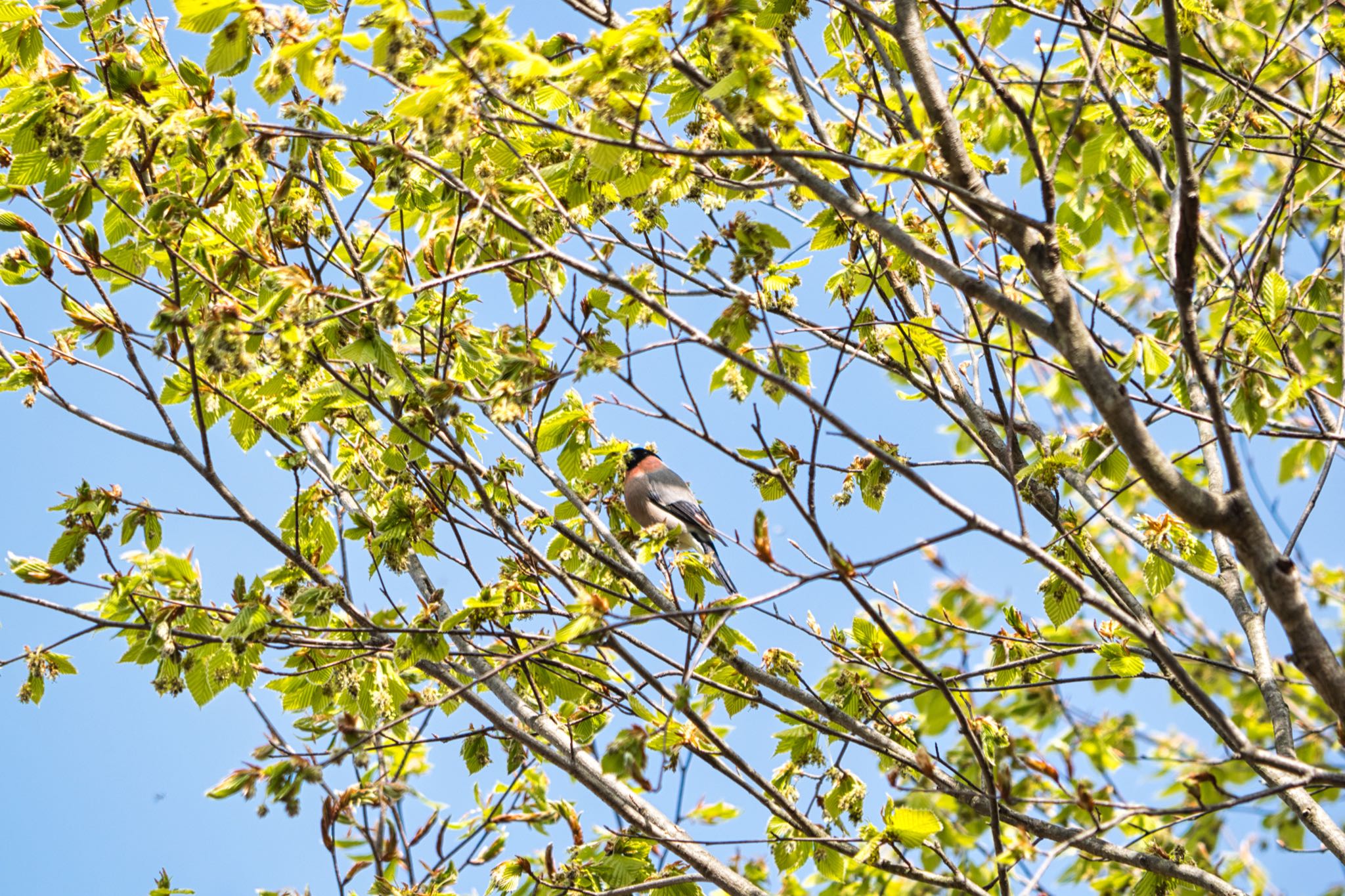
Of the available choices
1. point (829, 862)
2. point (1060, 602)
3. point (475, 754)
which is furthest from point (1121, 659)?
point (475, 754)

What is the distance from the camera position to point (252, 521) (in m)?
3.63

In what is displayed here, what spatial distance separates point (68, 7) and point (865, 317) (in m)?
2.94

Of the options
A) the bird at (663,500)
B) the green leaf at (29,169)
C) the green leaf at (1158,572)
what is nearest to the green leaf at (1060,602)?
the green leaf at (1158,572)

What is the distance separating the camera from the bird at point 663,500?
19.5 feet

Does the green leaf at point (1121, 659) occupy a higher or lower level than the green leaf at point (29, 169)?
lower

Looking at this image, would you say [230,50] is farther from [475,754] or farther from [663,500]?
[663,500]

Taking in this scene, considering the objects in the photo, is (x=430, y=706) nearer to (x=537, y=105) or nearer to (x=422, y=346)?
(x=422, y=346)

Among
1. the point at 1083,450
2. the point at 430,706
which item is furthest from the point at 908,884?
the point at 430,706

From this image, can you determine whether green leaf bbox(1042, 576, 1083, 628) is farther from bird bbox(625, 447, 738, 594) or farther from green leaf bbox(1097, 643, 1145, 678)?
bird bbox(625, 447, 738, 594)

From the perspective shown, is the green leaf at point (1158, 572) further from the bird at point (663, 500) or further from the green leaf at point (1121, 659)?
the bird at point (663, 500)

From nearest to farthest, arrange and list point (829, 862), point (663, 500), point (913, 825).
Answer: point (913, 825), point (829, 862), point (663, 500)

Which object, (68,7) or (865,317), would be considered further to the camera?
(865,317)

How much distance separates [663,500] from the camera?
6406mm

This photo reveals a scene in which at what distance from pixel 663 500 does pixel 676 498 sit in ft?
0.42
